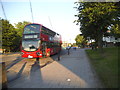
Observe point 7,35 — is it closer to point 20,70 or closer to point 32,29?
point 32,29

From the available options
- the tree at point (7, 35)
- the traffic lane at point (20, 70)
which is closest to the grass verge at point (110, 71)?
the traffic lane at point (20, 70)

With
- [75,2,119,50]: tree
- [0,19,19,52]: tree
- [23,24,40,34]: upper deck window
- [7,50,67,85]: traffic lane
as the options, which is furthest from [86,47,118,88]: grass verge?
[0,19,19,52]: tree

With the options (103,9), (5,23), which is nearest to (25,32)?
(103,9)

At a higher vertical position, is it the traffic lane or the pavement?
the pavement

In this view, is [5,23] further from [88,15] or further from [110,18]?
[110,18]

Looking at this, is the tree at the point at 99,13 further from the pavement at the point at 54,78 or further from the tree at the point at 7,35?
the tree at the point at 7,35

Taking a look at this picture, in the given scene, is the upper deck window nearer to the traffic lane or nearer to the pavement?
the traffic lane

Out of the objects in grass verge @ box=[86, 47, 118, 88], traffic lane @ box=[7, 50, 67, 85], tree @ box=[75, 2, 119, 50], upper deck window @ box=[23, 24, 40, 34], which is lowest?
traffic lane @ box=[7, 50, 67, 85]

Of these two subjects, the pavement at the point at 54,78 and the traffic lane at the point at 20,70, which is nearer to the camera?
the pavement at the point at 54,78

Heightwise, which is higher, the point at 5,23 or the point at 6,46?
the point at 5,23

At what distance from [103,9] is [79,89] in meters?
10.5

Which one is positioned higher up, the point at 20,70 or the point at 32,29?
the point at 32,29

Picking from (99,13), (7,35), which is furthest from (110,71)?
(7,35)

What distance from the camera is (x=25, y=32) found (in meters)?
13.2
